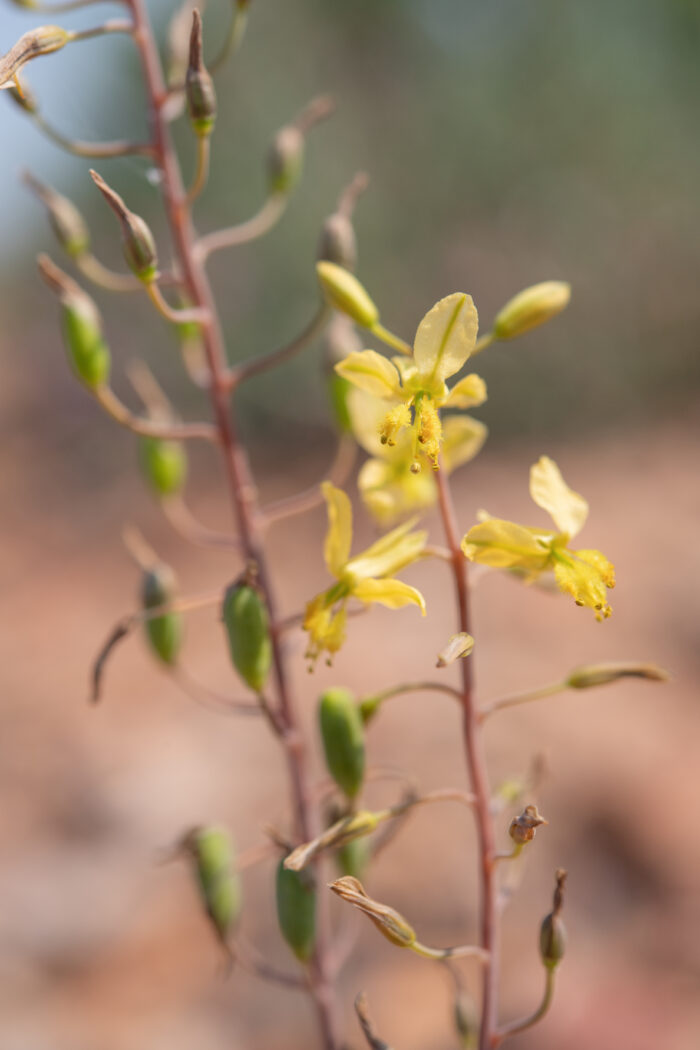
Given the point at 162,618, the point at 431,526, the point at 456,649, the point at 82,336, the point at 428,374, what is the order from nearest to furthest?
1. the point at 456,649
2. the point at 428,374
3. the point at 82,336
4. the point at 162,618
5. the point at 431,526

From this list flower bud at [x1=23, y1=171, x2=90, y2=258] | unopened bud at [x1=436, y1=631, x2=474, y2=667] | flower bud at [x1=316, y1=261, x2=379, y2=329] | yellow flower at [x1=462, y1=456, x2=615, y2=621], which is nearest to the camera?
unopened bud at [x1=436, y1=631, x2=474, y2=667]

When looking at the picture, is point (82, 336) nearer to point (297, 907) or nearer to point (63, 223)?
point (63, 223)

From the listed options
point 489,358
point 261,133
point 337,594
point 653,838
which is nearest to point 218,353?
point 337,594

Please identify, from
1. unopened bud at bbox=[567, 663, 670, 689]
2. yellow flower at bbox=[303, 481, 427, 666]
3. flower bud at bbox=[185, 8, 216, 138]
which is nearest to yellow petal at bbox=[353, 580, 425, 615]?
yellow flower at bbox=[303, 481, 427, 666]

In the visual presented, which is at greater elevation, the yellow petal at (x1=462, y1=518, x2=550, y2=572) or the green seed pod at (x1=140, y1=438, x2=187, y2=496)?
the green seed pod at (x1=140, y1=438, x2=187, y2=496)

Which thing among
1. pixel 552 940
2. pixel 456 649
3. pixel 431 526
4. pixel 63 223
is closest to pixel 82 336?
pixel 63 223

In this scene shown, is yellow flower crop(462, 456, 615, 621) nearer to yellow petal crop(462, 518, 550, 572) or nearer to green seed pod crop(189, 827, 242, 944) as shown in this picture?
yellow petal crop(462, 518, 550, 572)

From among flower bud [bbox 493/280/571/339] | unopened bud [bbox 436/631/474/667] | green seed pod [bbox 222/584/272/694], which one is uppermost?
flower bud [bbox 493/280/571/339]

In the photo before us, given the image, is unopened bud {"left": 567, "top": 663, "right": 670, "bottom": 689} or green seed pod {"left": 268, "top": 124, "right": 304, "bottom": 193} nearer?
unopened bud {"left": 567, "top": 663, "right": 670, "bottom": 689}
